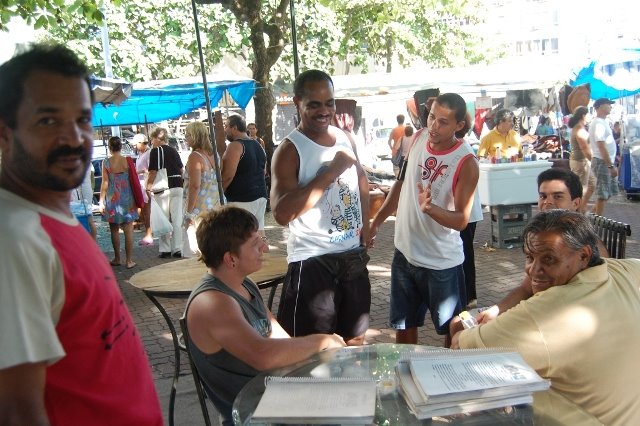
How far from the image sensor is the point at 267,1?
16.7 m

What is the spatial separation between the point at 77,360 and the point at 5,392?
0.18m

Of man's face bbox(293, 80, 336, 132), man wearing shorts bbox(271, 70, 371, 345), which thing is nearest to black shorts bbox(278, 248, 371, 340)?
man wearing shorts bbox(271, 70, 371, 345)

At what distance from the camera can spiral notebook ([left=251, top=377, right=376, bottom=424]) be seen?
1.62m

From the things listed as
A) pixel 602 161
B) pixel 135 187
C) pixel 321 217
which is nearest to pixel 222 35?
pixel 135 187

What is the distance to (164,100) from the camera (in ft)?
43.2

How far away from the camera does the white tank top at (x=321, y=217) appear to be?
3.05 m

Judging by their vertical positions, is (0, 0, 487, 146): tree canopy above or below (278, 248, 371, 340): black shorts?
above

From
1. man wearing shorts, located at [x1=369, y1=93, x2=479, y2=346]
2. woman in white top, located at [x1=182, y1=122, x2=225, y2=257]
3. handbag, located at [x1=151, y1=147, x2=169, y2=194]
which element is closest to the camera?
man wearing shorts, located at [x1=369, y1=93, x2=479, y2=346]

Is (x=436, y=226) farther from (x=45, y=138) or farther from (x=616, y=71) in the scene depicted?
(x=616, y=71)

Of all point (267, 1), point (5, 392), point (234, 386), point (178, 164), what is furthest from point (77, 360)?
point (267, 1)

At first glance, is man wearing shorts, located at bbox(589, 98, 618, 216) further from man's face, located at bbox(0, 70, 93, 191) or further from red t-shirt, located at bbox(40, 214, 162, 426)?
man's face, located at bbox(0, 70, 93, 191)

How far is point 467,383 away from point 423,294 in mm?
1840

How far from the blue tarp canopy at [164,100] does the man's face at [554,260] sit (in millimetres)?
9128

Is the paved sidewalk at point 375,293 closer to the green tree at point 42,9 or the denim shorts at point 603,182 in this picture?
the denim shorts at point 603,182
